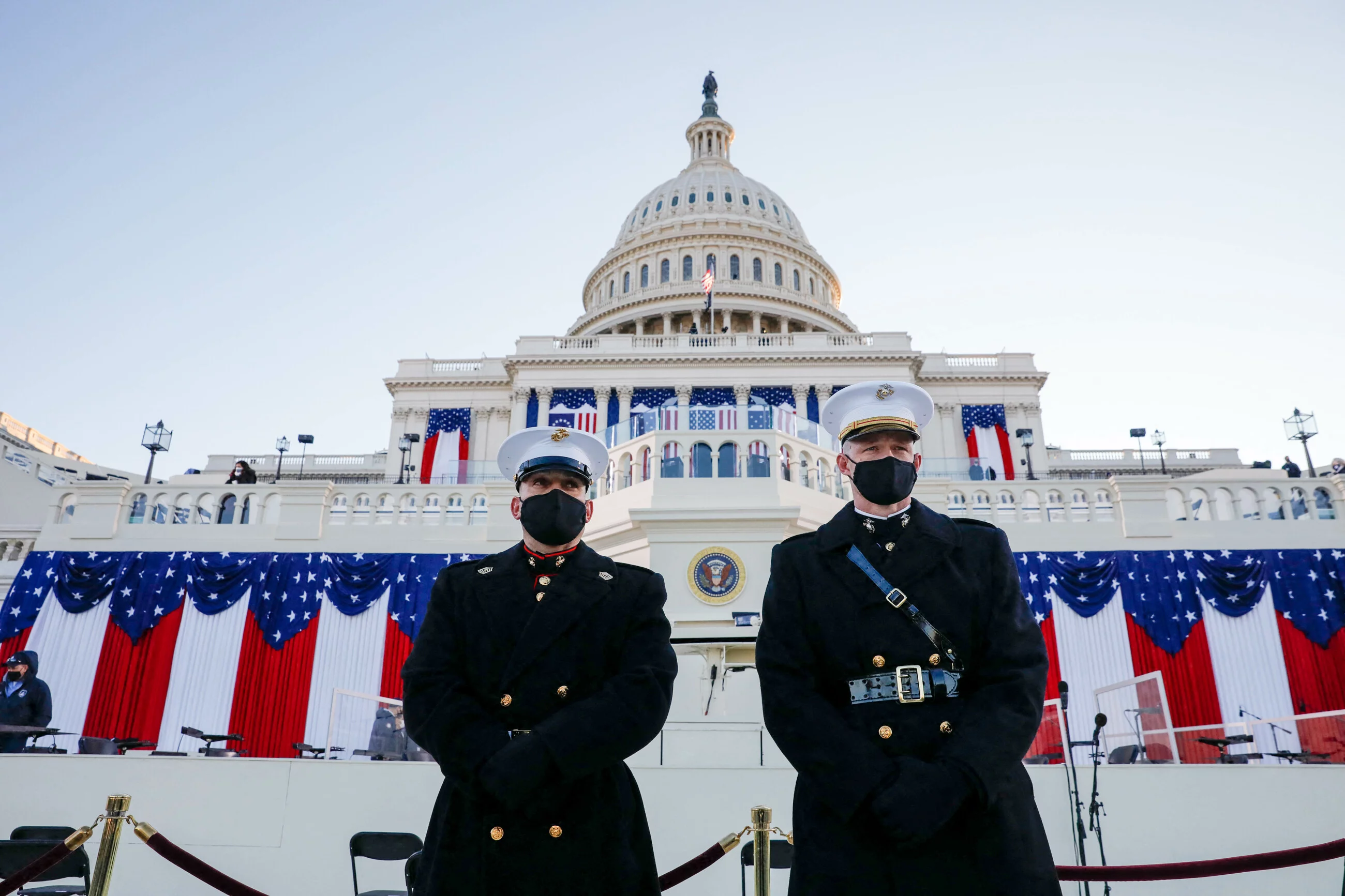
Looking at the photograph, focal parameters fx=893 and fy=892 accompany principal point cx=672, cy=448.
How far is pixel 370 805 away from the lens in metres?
7.54

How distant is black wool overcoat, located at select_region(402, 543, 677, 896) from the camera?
295 centimetres

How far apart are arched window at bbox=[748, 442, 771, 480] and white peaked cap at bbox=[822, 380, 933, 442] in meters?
9.54

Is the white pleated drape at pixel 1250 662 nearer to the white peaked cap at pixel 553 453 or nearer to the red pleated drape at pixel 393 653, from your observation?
the red pleated drape at pixel 393 653

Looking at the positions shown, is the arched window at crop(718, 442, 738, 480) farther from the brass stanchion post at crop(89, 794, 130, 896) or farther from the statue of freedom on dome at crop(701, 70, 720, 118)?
the statue of freedom on dome at crop(701, 70, 720, 118)

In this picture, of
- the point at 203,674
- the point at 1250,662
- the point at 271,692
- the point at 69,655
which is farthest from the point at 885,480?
the point at 69,655

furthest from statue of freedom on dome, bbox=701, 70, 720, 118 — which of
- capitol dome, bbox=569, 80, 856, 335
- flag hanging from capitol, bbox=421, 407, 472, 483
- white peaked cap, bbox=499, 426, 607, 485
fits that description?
white peaked cap, bbox=499, 426, 607, 485

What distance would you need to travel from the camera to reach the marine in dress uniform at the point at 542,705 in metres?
2.95

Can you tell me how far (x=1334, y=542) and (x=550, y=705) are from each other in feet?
53.3

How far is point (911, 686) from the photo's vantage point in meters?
2.89

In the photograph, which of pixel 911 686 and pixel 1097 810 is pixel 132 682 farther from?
pixel 911 686

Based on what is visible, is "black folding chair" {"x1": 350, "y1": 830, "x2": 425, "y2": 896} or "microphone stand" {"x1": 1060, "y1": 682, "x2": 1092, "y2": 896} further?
"microphone stand" {"x1": 1060, "y1": 682, "x2": 1092, "y2": 896}

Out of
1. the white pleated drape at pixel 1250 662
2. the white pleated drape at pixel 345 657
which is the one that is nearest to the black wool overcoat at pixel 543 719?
the white pleated drape at pixel 345 657

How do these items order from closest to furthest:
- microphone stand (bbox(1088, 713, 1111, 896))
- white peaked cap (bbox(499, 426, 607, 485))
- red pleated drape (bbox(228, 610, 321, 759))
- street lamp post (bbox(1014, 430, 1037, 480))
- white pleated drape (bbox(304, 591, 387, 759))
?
white peaked cap (bbox(499, 426, 607, 485)), microphone stand (bbox(1088, 713, 1111, 896)), red pleated drape (bbox(228, 610, 321, 759)), white pleated drape (bbox(304, 591, 387, 759)), street lamp post (bbox(1014, 430, 1037, 480))

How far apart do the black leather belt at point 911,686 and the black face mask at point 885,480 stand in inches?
24.3
